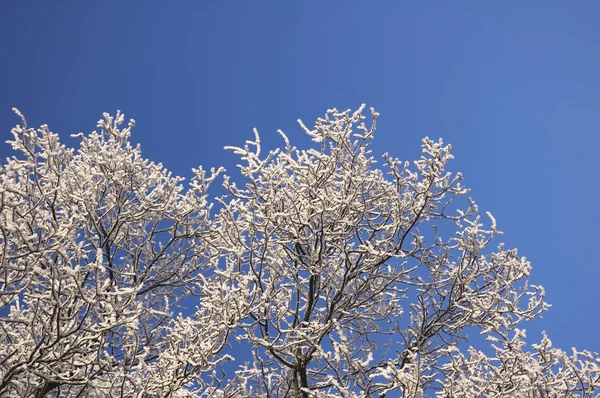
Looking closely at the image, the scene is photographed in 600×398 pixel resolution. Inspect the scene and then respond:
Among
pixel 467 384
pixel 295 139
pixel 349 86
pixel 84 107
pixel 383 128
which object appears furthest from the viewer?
pixel 383 128

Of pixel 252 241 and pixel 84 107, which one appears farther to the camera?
pixel 84 107

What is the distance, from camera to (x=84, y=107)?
87812 millimetres

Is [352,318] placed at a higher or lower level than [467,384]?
higher

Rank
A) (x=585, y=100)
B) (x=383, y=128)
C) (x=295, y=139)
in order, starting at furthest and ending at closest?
(x=585, y=100) → (x=383, y=128) → (x=295, y=139)

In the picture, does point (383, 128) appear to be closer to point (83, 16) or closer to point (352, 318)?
point (83, 16)

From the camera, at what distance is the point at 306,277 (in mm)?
8086

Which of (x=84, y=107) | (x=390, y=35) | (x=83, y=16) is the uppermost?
Answer: (x=390, y=35)

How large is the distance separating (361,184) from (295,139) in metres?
112

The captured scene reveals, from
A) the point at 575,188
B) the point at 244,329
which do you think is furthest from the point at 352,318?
the point at 575,188

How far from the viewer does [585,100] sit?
158 m

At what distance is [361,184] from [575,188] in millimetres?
143164

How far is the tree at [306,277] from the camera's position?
638cm

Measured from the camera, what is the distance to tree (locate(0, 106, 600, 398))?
638 centimetres

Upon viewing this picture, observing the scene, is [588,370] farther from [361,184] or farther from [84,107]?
[84,107]
